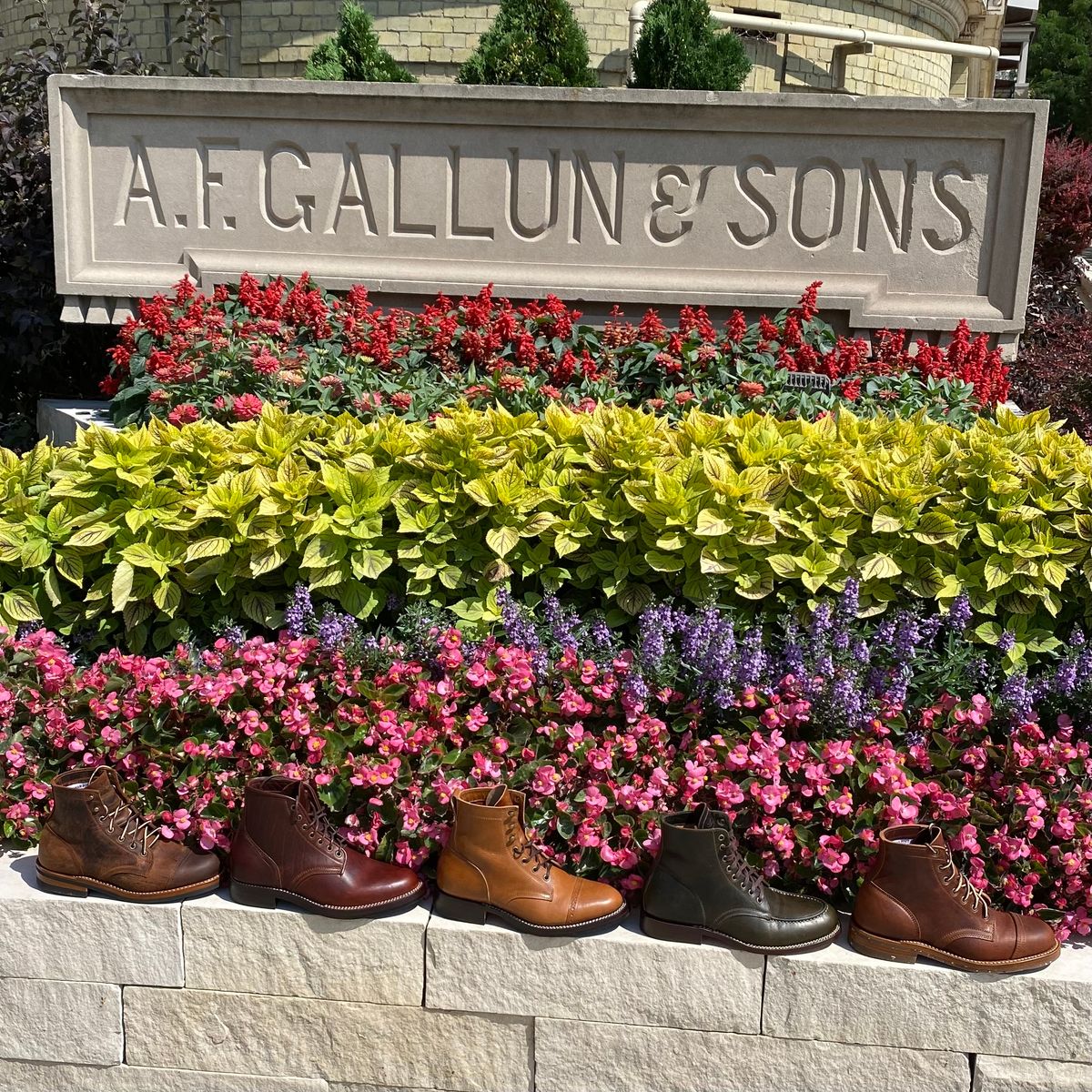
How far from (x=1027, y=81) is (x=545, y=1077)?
1609 inches

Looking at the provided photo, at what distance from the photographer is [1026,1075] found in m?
1.96

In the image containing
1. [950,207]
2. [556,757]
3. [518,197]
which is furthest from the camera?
[518,197]

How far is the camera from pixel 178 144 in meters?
4.53

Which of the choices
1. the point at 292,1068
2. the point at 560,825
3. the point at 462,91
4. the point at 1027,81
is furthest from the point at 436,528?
the point at 1027,81

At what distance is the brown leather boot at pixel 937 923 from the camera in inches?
75.5

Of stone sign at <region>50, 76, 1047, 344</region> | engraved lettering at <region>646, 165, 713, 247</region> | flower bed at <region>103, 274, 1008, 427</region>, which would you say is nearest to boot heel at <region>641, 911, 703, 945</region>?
flower bed at <region>103, 274, 1008, 427</region>

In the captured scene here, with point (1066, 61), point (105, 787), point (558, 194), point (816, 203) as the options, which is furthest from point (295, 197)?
point (1066, 61)

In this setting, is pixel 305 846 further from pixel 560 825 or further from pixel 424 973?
pixel 560 825

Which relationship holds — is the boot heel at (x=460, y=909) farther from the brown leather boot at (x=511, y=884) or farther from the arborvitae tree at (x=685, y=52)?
the arborvitae tree at (x=685, y=52)

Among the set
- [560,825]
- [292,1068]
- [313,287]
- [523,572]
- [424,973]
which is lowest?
[292,1068]

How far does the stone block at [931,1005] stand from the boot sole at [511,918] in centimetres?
31

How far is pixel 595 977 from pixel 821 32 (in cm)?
1460

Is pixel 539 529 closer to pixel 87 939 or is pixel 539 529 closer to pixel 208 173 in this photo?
pixel 87 939

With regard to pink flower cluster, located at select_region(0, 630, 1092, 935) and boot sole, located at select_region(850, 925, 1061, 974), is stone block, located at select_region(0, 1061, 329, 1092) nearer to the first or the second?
pink flower cluster, located at select_region(0, 630, 1092, 935)
